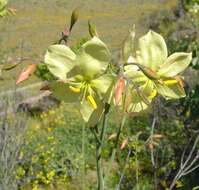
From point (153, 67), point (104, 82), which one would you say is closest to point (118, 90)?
point (104, 82)

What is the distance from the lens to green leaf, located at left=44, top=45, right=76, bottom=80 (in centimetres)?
108

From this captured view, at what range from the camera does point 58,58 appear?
1.07 metres

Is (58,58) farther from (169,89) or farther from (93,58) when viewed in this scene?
(169,89)

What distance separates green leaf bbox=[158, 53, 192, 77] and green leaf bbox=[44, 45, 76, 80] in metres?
0.19

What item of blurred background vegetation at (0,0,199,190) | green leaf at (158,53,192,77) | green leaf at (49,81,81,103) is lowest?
blurred background vegetation at (0,0,199,190)

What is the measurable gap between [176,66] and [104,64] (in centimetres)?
17

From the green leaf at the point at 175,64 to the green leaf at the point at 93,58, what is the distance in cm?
14

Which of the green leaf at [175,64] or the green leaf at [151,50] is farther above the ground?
the green leaf at [151,50]

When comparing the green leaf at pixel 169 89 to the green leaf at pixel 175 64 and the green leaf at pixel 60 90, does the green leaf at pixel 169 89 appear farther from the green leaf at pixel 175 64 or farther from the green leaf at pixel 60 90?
the green leaf at pixel 60 90

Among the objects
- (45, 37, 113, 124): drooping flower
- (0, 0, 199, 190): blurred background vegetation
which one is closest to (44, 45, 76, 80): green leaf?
(45, 37, 113, 124): drooping flower

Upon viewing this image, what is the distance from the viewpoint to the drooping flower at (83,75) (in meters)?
1.07

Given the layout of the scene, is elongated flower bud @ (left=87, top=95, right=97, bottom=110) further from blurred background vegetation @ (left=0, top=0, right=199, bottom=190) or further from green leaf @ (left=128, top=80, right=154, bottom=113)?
blurred background vegetation @ (left=0, top=0, right=199, bottom=190)

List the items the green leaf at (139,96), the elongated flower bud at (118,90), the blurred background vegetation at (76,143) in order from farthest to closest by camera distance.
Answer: the blurred background vegetation at (76,143), the green leaf at (139,96), the elongated flower bud at (118,90)

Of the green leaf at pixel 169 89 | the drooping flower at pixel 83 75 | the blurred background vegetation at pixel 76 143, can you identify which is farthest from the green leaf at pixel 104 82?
the blurred background vegetation at pixel 76 143
